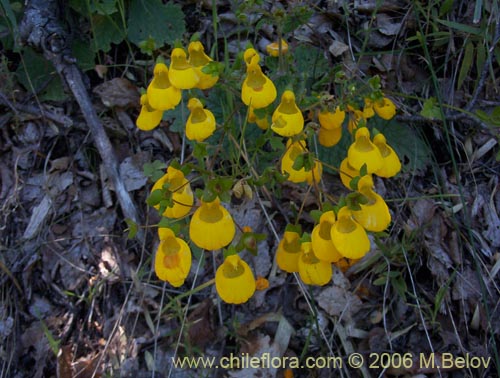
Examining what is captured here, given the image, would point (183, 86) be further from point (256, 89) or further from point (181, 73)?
point (256, 89)

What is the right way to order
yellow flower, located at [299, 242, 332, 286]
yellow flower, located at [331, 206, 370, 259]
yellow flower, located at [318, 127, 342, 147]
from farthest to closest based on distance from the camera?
yellow flower, located at [318, 127, 342, 147], yellow flower, located at [299, 242, 332, 286], yellow flower, located at [331, 206, 370, 259]

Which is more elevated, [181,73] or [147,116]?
[181,73]

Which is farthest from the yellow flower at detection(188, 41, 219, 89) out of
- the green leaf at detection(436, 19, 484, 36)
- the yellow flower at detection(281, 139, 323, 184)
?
the green leaf at detection(436, 19, 484, 36)

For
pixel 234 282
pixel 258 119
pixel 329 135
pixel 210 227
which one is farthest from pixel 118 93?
pixel 234 282

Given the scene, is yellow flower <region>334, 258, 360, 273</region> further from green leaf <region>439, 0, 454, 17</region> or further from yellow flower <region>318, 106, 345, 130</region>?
green leaf <region>439, 0, 454, 17</region>

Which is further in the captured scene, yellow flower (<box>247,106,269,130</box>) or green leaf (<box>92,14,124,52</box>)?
green leaf (<box>92,14,124,52</box>)

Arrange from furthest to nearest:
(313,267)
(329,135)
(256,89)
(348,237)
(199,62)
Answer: (329,135) < (199,62) < (256,89) < (313,267) < (348,237)
